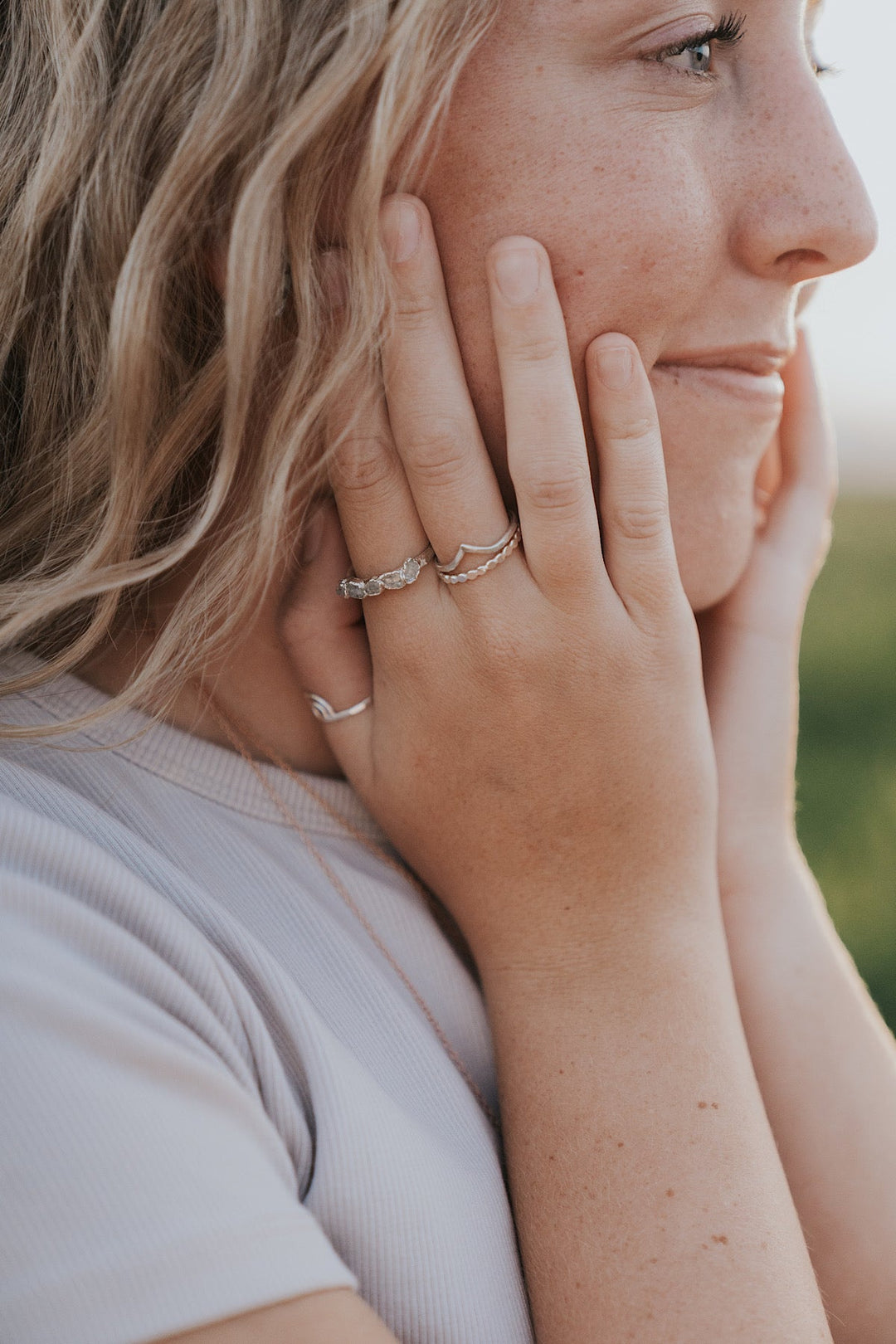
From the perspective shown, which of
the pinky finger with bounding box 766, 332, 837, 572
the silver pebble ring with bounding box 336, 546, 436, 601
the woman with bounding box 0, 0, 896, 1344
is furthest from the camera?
the pinky finger with bounding box 766, 332, 837, 572

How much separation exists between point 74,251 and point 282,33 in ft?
1.07

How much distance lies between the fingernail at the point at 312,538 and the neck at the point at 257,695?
Result: 2.4 inches

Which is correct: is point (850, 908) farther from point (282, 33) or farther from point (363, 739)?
point (282, 33)

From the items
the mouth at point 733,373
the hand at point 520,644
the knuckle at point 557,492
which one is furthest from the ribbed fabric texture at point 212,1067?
the mouth at point 733,373

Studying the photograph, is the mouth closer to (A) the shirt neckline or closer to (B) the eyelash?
(B) the eyelash

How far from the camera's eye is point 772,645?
1.88 m

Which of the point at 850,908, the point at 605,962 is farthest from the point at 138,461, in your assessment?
the point at 850,908

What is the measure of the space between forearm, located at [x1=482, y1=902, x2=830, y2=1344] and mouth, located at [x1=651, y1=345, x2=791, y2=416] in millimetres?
681

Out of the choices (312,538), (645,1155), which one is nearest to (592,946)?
(645,1155)

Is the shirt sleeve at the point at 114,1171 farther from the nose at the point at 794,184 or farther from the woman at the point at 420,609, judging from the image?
the nose at the point at 794,184

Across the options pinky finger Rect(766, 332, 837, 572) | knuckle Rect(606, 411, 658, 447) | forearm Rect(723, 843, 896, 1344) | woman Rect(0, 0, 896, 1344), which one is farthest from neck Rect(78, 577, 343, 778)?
pinky finger Rect(766, 332, 837, 572)

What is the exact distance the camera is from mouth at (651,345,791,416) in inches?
53.2

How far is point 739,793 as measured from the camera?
1.76 meters

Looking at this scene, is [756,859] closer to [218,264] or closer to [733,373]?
[733,373]
